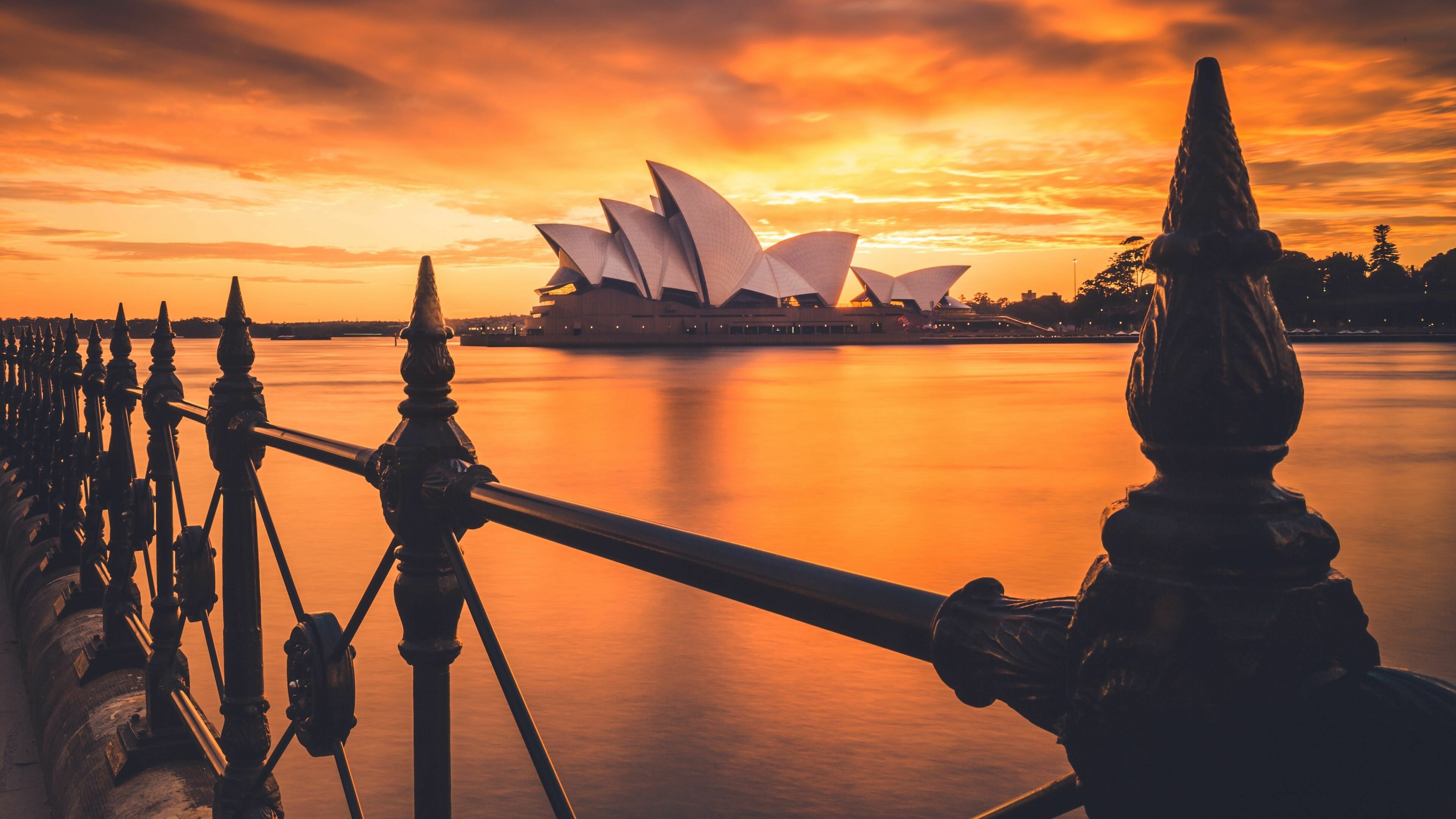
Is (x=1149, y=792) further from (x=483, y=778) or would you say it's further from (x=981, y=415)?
(x=981, y=415)

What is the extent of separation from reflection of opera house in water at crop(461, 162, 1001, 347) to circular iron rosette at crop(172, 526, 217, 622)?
55.6m

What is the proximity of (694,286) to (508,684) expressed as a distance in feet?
209

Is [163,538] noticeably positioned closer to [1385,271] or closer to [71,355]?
[71,355]

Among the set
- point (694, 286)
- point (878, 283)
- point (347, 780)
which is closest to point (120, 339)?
point (347, 780)

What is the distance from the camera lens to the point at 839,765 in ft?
15.0

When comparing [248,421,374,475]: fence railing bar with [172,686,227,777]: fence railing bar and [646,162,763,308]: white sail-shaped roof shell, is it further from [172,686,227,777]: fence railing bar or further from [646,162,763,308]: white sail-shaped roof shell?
[646,162,763,308]: white sail-shaped roof shell

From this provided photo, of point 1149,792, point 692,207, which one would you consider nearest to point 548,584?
point 1149,792

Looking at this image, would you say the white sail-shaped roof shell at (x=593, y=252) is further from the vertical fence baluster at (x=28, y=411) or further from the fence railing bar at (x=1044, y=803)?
the fence railing bar at (x=1044, y=803)

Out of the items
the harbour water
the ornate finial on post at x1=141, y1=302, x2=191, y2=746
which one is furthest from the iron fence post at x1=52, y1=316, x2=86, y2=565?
the harbour water

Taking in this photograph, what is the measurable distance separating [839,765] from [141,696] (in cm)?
305

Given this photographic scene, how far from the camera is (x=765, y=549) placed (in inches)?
294

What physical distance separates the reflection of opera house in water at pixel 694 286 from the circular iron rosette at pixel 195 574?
55.6 metres

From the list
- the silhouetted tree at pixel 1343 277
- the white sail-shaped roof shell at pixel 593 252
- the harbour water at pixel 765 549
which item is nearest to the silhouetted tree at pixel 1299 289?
the silhouetted tree at pixel 1343 277

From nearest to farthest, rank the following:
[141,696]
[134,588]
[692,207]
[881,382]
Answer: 1. [141,696]
2. [134,588]
3. [881,382]
4. [692,207]
